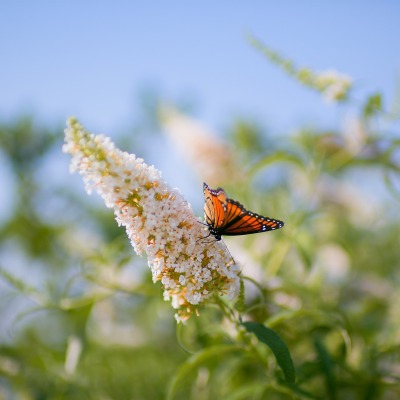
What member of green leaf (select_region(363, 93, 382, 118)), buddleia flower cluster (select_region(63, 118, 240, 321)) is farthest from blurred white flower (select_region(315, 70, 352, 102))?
buddleia flower cluster (select_region(63, 118, 240, 321))

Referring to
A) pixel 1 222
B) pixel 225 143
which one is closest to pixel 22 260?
pixel 1 222

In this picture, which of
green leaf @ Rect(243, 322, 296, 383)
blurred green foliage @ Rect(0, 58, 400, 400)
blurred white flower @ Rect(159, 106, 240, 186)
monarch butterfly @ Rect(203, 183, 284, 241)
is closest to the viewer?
green leaf @ Rect(243, 322, 296, 383)

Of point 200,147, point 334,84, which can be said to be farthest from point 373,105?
point 200,147

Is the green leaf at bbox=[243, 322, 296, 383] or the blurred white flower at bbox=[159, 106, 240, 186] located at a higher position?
the blurred white flower at bbox=[159, 106, 240, 186]

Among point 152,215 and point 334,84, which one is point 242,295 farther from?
point 334,84

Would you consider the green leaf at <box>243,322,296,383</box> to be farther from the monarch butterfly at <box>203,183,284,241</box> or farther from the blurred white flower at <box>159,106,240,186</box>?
the blurred white flower at <box>159,106,240,186</box>

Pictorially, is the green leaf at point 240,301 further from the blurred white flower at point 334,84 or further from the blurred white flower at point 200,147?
the blurred white flower at point 200,147
